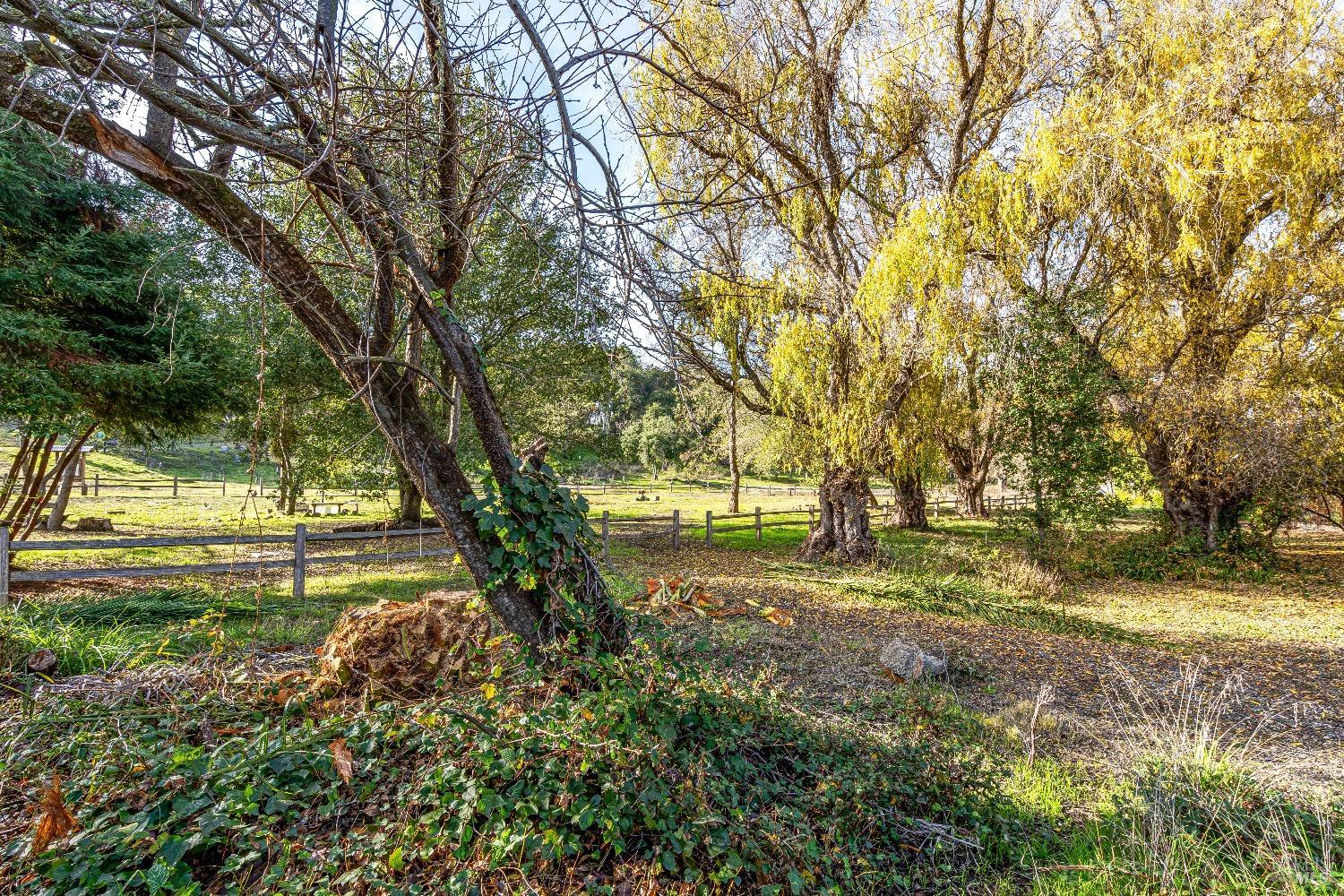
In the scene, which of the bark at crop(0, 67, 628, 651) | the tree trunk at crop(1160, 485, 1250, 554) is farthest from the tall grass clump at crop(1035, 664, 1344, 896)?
the tree trunk at crop(1160, 485, 1250, 554)

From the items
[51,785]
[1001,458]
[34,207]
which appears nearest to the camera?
[51,785]

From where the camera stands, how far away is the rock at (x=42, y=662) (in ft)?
11.1

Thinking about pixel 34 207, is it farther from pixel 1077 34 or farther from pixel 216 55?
pixel 1077 34

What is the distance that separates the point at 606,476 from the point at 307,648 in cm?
3351

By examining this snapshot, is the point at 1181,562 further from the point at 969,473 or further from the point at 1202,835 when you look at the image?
the point at 1202,835

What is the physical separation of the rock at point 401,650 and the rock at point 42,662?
5.19 feet

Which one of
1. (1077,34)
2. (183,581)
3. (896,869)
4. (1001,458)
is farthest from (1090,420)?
(183,581)

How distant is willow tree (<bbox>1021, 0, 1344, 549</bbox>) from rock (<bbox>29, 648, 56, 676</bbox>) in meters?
11.7

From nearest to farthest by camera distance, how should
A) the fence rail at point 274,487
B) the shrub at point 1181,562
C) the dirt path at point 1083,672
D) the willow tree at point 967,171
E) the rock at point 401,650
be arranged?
the rock at point 401,650
the dirt path at point 1083,672
the willow tree at point 967,171
the shrub at point 1181,562
the fence rail at point 274,487

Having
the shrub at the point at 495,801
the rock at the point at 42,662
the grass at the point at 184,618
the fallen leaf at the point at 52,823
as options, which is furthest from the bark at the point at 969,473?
the fallen leaf at the point at 52,823

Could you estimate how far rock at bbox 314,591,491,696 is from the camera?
10.3ft

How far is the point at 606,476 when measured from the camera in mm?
37938

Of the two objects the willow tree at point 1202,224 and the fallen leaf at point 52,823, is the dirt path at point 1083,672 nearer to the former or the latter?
the fallen leaf at point 52,823

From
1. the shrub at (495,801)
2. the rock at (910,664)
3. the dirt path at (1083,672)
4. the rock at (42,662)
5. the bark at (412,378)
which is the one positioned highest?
the bark at (412,378)
